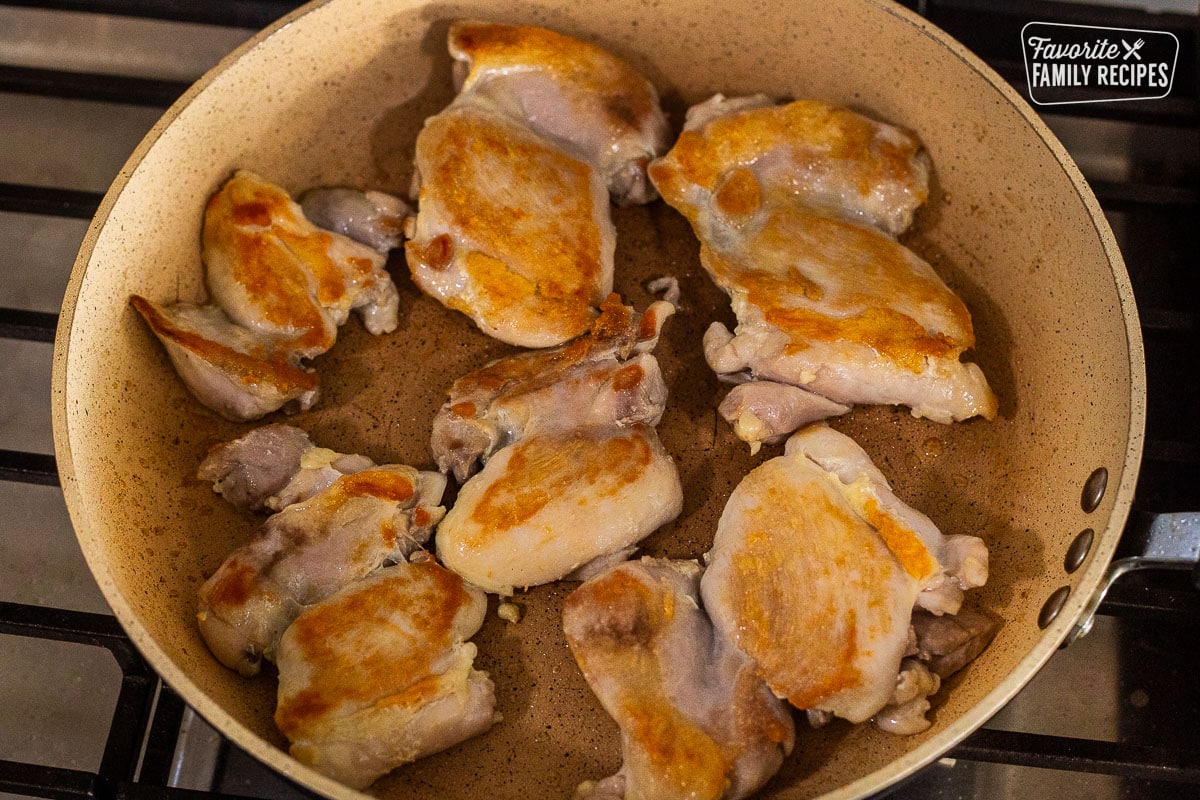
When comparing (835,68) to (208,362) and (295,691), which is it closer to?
(208,362)

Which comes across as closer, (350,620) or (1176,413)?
(350,620)

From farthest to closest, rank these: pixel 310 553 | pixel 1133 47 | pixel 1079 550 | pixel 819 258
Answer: pixel 1133 47
pixel 819 258
pixel 310 553
pixel 1079 550

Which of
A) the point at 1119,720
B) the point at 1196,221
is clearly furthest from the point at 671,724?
the point at 1196,221

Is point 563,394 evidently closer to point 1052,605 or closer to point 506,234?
point 506,234

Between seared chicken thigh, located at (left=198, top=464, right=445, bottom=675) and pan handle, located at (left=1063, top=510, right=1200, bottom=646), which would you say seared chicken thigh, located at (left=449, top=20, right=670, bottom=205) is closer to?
seared chicken thigh, located at (left=198, top=464, right=445, bottom=675)

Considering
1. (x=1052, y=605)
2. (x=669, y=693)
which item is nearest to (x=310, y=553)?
(x=669, y=693)

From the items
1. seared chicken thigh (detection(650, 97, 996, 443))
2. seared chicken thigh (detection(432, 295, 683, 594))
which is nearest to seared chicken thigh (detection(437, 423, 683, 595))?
seared chicken thigh (detection(432, 295, 683, 594))
